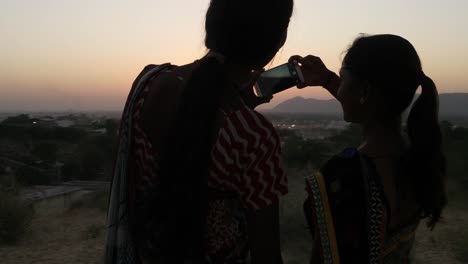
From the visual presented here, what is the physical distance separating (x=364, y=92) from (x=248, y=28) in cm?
55

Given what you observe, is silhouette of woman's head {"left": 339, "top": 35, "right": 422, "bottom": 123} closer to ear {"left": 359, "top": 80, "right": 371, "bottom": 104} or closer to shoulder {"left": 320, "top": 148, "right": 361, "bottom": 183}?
ear {"left": 359, "top": 80, "right": 371, "bottom": 104}

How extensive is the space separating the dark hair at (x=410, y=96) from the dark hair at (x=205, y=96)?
0.39 m

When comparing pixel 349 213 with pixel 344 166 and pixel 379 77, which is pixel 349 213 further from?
pixel 379 77

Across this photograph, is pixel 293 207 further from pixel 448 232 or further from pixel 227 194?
pixel 227 194

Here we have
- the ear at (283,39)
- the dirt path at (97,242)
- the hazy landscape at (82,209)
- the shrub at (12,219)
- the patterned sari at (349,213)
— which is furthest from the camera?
the shrub at (12,219)

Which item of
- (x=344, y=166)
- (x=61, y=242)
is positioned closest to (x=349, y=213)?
(x=344, y=166)

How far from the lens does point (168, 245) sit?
130 cm

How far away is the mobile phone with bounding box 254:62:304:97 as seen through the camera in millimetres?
1626

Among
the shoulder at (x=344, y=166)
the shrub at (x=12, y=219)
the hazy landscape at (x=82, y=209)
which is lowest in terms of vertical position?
the hazy landscape at (x=82, y=209)

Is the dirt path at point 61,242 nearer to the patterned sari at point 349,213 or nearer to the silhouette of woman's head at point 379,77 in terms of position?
the patterned sari at point 349,213

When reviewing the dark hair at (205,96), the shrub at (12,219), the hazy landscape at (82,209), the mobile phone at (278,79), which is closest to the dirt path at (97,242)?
the hazy landscape at (82,209)

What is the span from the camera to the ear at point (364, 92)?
1603mm

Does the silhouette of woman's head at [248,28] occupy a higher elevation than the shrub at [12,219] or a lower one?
higher

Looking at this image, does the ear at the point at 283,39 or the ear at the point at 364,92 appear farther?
the ear at the point at 364,92
